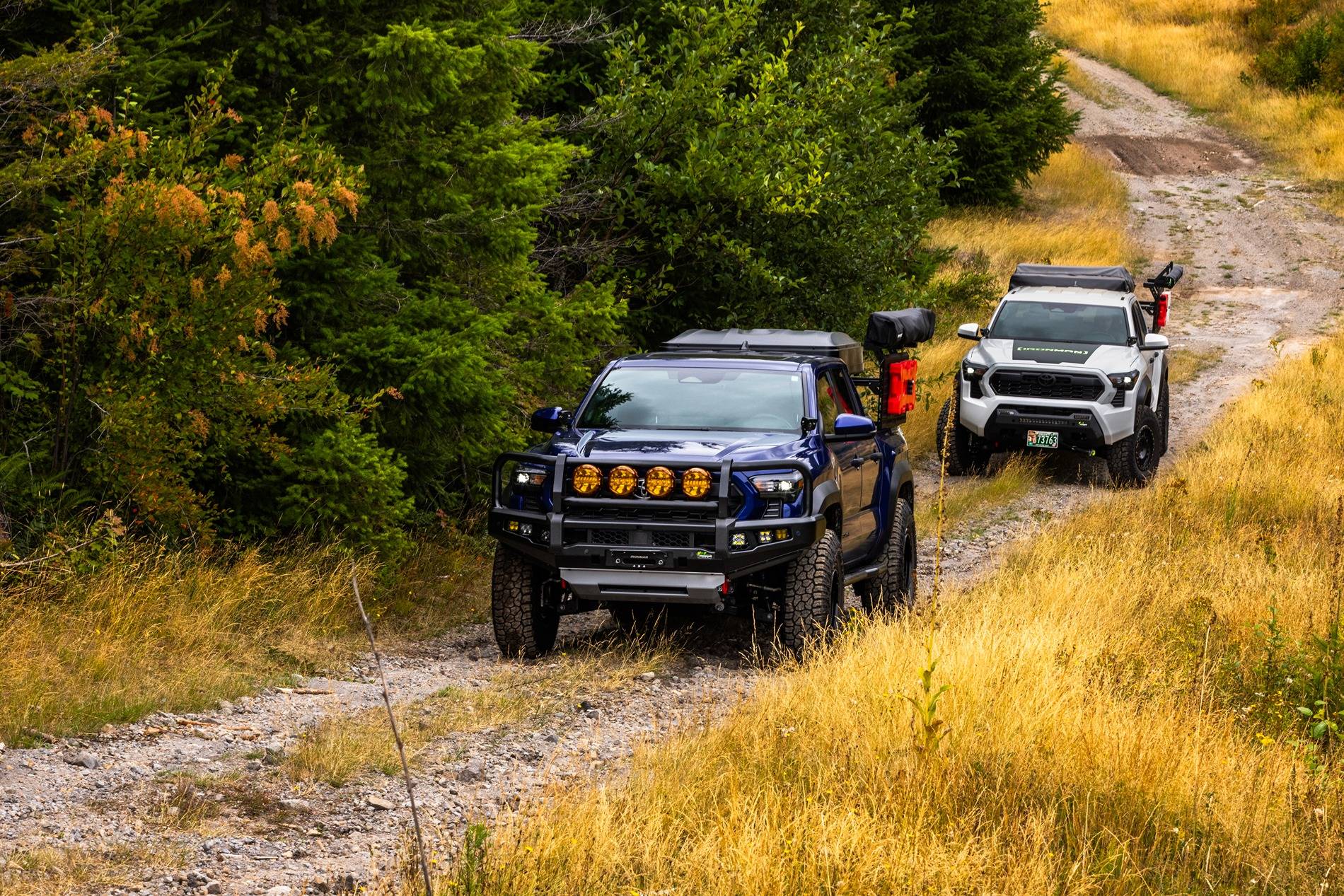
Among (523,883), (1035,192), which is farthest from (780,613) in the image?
(1035,192)

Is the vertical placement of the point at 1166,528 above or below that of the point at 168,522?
below

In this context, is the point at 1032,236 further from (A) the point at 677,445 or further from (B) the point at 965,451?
(A) the point at 677,445

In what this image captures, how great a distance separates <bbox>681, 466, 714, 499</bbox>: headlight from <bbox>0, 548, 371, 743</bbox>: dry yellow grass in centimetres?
238

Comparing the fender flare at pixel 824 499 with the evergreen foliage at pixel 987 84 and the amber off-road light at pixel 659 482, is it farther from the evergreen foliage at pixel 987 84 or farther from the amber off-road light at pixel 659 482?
the evergreen foliage at pixel 987 84

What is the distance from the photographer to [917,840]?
4.92m

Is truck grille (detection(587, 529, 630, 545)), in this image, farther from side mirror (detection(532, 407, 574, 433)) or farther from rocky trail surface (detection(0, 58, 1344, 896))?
side mirror (detection(532, 407, 574, 433))

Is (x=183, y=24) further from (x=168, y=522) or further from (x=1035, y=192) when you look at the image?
(x=1035, y=192)

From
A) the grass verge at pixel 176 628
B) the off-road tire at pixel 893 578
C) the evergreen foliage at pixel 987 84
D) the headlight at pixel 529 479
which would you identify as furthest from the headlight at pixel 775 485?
the evergreen foliage at pixel 987 84

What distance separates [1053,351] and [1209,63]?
39.9 metres

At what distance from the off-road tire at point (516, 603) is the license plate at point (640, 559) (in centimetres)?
71

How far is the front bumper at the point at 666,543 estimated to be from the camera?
26.4ft

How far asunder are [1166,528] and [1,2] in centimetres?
936

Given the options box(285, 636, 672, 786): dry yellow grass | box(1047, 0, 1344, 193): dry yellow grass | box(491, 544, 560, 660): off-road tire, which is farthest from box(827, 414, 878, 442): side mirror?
box(1047, 0, 1344, 193): dry yellow grass

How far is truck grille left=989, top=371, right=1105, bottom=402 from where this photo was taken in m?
15.9
